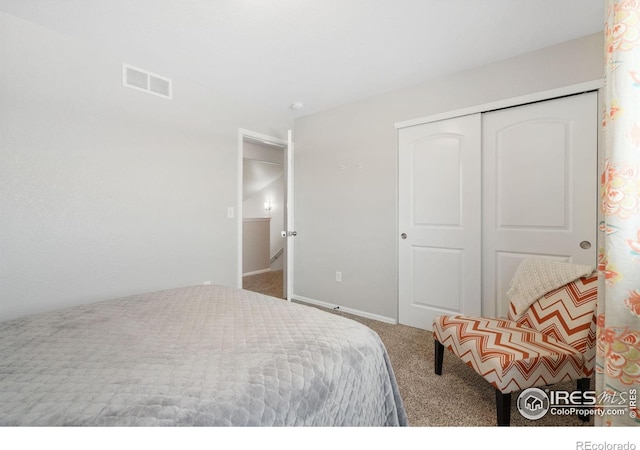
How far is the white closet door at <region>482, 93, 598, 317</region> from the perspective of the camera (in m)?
2.09

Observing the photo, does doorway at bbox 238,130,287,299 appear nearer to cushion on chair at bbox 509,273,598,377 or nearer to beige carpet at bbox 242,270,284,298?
beige carpet at bbox 242,270,284,298

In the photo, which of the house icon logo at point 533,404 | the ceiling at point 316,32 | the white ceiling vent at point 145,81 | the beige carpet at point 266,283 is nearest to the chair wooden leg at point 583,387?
the house icon logo at point 533,404

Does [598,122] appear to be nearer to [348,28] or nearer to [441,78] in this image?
[441,78]

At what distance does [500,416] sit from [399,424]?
552mm

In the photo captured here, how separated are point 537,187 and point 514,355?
A: 1.48 m

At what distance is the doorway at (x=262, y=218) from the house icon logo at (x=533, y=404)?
10.3 ft

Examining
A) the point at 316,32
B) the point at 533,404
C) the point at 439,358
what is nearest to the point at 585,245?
the point at 533,404

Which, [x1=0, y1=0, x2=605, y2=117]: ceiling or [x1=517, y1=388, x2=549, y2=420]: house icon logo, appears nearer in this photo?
[x1=517, y1=388, x2=549, y2=420]: house icon logo

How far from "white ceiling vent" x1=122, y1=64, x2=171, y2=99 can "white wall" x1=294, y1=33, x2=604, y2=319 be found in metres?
1.65

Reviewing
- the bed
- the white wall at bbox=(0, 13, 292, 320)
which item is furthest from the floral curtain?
the white wall at bbox=(0, 13, 292, 320)

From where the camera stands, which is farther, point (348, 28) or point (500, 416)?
point (348, 28)

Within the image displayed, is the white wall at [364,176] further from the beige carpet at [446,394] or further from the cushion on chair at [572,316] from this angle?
the cushion on chair at [572,316]

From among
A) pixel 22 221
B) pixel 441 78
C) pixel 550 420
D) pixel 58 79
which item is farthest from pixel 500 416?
pixel 58 79

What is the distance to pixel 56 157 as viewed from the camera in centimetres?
205
